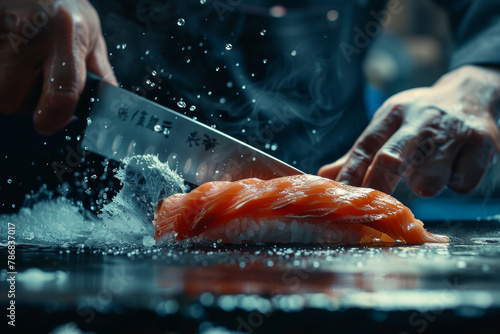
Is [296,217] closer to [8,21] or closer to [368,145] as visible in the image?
[368,145]

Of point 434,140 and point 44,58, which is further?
point 434,140

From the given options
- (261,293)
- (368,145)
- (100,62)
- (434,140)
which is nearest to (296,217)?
(261,293)

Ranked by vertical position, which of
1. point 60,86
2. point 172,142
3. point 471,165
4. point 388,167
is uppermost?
point 60,86

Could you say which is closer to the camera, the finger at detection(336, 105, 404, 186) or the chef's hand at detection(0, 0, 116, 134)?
the chef's hand at detection(0, 0, 116, 134)

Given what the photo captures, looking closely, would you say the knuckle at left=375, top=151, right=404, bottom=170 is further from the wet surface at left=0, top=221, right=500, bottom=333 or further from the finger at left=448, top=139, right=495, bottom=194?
the wet surface at left=0, top=221, right=500, bottom=333

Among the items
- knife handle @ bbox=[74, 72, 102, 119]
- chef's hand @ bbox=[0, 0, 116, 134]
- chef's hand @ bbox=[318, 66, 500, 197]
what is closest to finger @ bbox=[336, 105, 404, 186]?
chef's hand @ bbox=[318, 66, 500, 197]

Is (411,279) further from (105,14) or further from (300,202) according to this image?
(105,14)

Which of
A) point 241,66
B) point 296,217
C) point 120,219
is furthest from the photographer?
point 241,66

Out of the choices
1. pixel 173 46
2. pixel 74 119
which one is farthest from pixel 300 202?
pixel 173 46
